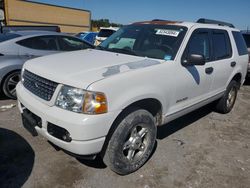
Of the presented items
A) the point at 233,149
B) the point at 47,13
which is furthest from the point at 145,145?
the point at 47,13

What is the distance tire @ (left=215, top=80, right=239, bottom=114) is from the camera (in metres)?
5.12

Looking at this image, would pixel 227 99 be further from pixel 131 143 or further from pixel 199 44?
pixel 131 143

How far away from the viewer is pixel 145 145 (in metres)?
3.23

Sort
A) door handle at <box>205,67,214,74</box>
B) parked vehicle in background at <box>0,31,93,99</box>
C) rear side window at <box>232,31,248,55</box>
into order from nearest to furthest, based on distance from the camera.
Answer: door handle at <box>205,67,214,74</box>, rear side window at <box>232,31,248,55</box>, parked vehicle in background at <box>0,31,93,99</box>

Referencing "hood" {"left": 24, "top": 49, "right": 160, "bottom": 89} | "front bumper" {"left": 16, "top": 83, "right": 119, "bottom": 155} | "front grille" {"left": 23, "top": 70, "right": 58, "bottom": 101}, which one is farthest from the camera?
"front grille" {"left": 23, "top": 70, "right": 58, "bottom": 101}

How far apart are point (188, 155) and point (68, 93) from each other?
2.12m

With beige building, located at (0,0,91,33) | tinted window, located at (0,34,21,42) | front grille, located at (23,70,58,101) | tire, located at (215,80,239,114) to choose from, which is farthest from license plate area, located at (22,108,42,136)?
beige building, located at (0,0,91,33)

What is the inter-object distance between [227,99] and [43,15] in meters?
27.5

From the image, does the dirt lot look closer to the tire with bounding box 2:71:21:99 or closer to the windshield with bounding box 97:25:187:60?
the tire with bounding box 2:71:21:99

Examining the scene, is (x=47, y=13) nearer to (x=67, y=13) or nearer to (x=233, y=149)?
(x=67, y=13)

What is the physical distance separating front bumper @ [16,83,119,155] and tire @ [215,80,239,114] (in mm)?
3346

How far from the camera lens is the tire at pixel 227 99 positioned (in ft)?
16.8

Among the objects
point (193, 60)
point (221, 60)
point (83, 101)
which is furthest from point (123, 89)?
point (221, 60)

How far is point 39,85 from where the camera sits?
2.83 meters
